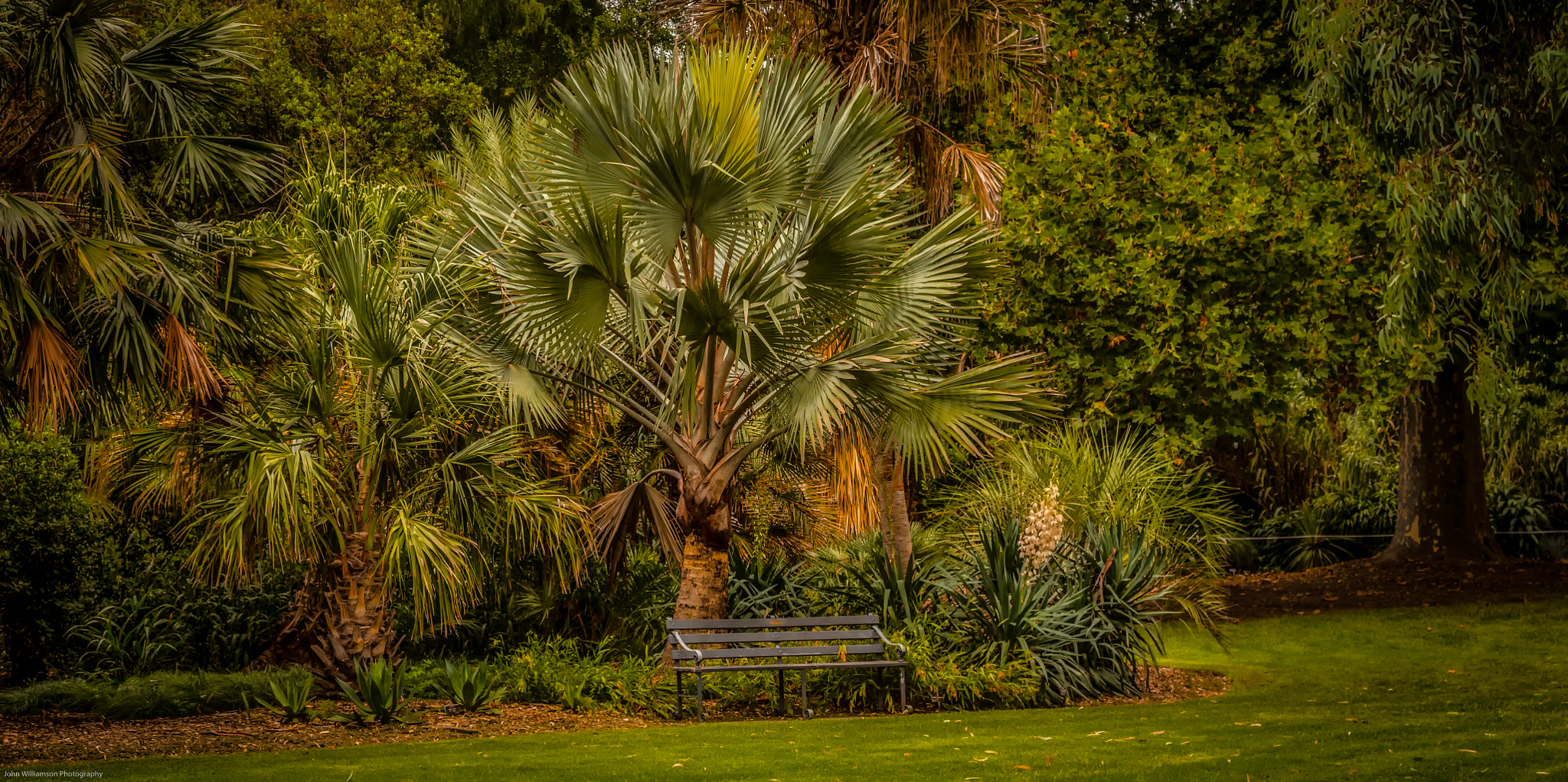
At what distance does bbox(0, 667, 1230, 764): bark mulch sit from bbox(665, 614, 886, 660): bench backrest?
507mm

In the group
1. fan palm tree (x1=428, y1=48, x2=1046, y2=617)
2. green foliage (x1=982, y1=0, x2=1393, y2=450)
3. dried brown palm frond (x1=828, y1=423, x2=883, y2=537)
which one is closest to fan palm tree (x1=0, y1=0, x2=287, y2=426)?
fan palm tree (x1=428, y1=48, x2=1046, y2=617)

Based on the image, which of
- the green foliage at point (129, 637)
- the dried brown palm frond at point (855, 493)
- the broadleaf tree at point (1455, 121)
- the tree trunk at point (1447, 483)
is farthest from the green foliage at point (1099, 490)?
the green foliage at point (129, 637)

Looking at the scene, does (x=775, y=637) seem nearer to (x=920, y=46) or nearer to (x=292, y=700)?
(x=292, y=700)

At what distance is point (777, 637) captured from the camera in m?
10.6

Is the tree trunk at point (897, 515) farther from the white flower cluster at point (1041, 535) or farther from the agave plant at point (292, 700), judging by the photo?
the agave plant at point (292, 700)

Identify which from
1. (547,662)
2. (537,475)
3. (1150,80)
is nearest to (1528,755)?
(547,662)

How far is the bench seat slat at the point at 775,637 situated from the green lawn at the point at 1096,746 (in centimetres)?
80

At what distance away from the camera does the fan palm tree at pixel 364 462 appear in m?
9.88

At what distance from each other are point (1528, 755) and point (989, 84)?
891 centimetres

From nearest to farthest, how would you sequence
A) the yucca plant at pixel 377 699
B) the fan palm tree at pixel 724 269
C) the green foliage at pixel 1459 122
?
the green foliage at pixel 1459 122, the yucca plant at pixel 377 699, the fan palm tree at pixel 724 269

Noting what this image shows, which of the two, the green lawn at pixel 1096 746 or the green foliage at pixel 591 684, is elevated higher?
the green foliage at pixel 591 684

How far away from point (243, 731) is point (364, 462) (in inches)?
84.4

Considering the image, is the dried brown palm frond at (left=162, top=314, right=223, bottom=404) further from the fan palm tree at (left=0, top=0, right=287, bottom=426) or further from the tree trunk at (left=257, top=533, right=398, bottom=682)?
the tree trunk at (left=257, top=533, right=398, bottom=682)

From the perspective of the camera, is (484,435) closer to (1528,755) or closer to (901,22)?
(901,22)
